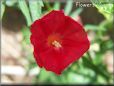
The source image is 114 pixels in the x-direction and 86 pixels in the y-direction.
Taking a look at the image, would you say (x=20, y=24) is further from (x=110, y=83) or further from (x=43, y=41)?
(x=43, y=41)

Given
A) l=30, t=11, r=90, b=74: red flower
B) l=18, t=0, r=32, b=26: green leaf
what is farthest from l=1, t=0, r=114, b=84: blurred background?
l=30, t=11, r=90, b=74: red flower

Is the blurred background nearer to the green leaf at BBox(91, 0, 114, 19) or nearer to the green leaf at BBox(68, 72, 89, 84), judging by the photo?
the green leaf at BBox(68, 72, 89, 84)

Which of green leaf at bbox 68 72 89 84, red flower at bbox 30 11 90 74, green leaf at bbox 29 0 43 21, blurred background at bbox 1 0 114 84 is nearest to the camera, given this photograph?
red flower at bbox 30 11 90 74

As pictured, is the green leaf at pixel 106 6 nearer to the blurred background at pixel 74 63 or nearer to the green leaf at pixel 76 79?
the blurred background at pixel 74 63

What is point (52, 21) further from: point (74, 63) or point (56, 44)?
point (74, 63)

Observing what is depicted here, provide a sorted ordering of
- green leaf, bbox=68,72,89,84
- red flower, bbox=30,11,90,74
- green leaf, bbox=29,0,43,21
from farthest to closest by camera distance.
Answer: green leaf, bbox=68,72,89,84
green leaf, bbox=29,0,43,21
red flower, bbox=30,11,90,74

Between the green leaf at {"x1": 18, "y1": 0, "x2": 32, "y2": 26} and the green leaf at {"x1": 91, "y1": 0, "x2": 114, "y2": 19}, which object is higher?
the green leaf at {"x1": 91, "y1": 0, "x2": 114, "y2": 19}

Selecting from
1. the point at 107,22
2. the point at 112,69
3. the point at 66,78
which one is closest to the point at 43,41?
the point at 107,22

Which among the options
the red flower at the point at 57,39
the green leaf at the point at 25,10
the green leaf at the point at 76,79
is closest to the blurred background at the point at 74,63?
the green leaf at the point at 76,79
